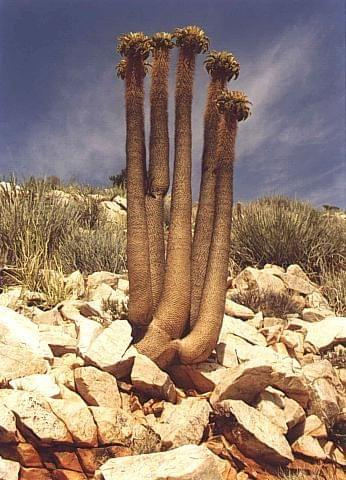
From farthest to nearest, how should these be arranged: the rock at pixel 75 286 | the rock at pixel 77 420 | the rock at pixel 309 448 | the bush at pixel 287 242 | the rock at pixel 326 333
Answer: the bush at pixel 287 242 → the rock at pixel 75 286 → the rock at pixel 326 333 → the rock at pixel 309 448 → the rock at pixel 77 420

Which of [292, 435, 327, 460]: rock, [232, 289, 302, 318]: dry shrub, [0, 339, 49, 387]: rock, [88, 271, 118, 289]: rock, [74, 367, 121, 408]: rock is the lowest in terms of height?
[292, 435, 327, 460]: rock

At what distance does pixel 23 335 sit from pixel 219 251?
1.88m

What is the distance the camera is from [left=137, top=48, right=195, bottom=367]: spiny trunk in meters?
4.58

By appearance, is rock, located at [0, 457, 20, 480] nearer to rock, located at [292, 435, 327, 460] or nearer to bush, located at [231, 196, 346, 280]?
rock, located at [292, 435, 327, 460]

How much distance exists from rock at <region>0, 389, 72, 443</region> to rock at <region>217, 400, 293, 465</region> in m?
1.26

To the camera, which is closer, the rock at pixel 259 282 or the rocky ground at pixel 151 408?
the rocky ground at pixel 151 408

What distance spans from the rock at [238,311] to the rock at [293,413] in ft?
5.94

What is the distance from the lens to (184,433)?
3.82 meters

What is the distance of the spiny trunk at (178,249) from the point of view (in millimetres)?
4582

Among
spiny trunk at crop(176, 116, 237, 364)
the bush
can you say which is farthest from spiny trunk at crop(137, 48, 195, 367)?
the bush

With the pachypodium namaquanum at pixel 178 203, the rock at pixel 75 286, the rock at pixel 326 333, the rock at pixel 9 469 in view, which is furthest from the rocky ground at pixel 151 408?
the rock at pixel 75 286

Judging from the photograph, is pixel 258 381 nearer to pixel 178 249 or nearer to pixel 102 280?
pixel 178 249

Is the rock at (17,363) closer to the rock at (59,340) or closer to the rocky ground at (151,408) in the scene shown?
the rocky ground at (151,408)

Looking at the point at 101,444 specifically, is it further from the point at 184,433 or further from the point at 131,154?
the point at 131,154
